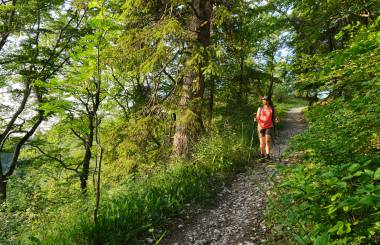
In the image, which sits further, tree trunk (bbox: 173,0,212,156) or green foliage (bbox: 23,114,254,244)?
tree trunk (bbox: 173,0,212,156)

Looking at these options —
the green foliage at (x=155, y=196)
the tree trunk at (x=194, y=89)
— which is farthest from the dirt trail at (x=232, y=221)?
the tree trunk at (x=194, y=89)

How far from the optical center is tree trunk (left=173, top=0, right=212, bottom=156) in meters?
7.84

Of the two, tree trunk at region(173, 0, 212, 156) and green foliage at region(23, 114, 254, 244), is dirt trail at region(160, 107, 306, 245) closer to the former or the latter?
green foliage at region(23, 114, 254, 244)

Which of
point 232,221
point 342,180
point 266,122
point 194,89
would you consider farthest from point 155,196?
point 266,122

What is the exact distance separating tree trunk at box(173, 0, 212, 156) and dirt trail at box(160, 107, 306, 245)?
1.90m

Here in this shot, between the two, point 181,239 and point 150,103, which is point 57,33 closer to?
point 150,103

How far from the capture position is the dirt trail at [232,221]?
4.75 m

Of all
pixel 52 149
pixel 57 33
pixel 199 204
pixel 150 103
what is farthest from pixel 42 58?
pixel 199 204

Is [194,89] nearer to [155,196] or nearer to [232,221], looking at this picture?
[155,196]

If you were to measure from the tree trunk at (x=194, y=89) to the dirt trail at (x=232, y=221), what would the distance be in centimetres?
190

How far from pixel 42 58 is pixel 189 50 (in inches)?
434

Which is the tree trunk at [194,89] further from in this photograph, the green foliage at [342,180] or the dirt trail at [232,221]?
the green foliage at [342,180]

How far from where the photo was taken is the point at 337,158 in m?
3.70

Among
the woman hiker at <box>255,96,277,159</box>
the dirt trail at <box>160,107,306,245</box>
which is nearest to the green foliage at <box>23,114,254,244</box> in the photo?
the dirt trail at <box>160,107,306,245</box>
